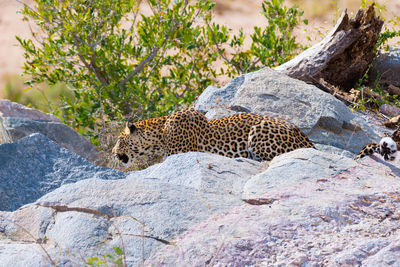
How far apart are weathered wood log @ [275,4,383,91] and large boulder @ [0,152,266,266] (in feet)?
15.9

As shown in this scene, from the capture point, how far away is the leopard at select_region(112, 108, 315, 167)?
712cm

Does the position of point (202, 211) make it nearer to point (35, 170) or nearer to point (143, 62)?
point (35, 170)

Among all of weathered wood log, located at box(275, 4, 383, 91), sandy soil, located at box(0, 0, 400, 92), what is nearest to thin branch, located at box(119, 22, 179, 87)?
weathered wood log, located at box(275, 4, 383, 91)

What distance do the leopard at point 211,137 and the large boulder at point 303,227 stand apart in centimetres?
221

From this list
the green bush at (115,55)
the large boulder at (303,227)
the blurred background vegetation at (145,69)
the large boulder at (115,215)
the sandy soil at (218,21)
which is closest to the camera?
the large boulder at (303,227)

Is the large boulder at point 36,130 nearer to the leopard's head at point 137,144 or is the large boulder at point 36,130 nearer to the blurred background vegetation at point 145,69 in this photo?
the leopard's head at point 137,144

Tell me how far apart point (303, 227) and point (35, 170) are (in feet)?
9.05

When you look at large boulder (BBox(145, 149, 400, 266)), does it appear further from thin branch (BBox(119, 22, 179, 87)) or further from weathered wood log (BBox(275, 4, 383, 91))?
thin branch (BBox(119, 22, 179, 87))

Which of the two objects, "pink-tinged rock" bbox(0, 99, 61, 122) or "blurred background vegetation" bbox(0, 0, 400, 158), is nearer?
"pink-tinged rock" bbox(0, 99, 61, 122)

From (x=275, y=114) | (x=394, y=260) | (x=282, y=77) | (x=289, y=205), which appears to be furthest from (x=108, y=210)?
(x=282, y=77)

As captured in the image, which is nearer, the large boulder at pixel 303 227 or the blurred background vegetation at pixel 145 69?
the large boulder at pixel 303 227

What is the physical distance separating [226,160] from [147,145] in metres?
2.77

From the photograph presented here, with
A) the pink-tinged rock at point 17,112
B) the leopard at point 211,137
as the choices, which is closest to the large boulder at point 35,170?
the leopard at point 211,137

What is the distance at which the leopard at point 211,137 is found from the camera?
7121 mm
